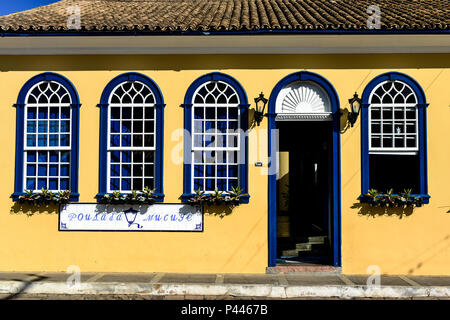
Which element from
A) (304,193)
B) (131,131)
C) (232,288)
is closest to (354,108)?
(232,288)

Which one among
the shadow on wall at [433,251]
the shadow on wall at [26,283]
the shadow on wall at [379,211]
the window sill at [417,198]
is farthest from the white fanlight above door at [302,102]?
the shadow on wall at [26,283]

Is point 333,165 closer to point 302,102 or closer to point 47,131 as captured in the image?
point 302,102

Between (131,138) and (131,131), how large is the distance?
0.14m

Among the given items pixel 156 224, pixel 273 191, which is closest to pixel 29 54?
pixel 156 224

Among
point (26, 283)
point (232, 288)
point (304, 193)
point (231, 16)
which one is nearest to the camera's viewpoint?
point (232, 288)

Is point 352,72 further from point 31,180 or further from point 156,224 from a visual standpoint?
point 31,180

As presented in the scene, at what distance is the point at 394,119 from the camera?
24.1ft

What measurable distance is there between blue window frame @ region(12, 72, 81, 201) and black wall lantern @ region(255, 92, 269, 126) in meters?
3.53

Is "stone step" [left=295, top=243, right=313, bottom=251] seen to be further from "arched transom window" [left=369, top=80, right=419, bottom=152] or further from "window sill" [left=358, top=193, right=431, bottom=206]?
"arched transom window" [left=369, top=80, right=419, bottom=152]

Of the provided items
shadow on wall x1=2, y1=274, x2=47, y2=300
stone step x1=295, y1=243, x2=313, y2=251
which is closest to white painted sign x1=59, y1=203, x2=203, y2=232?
shadow on wall x1=2, y1=274, x2=47, y2=300

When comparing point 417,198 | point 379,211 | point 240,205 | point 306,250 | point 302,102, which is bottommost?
point 306,250

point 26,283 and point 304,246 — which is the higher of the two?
point 304,246
